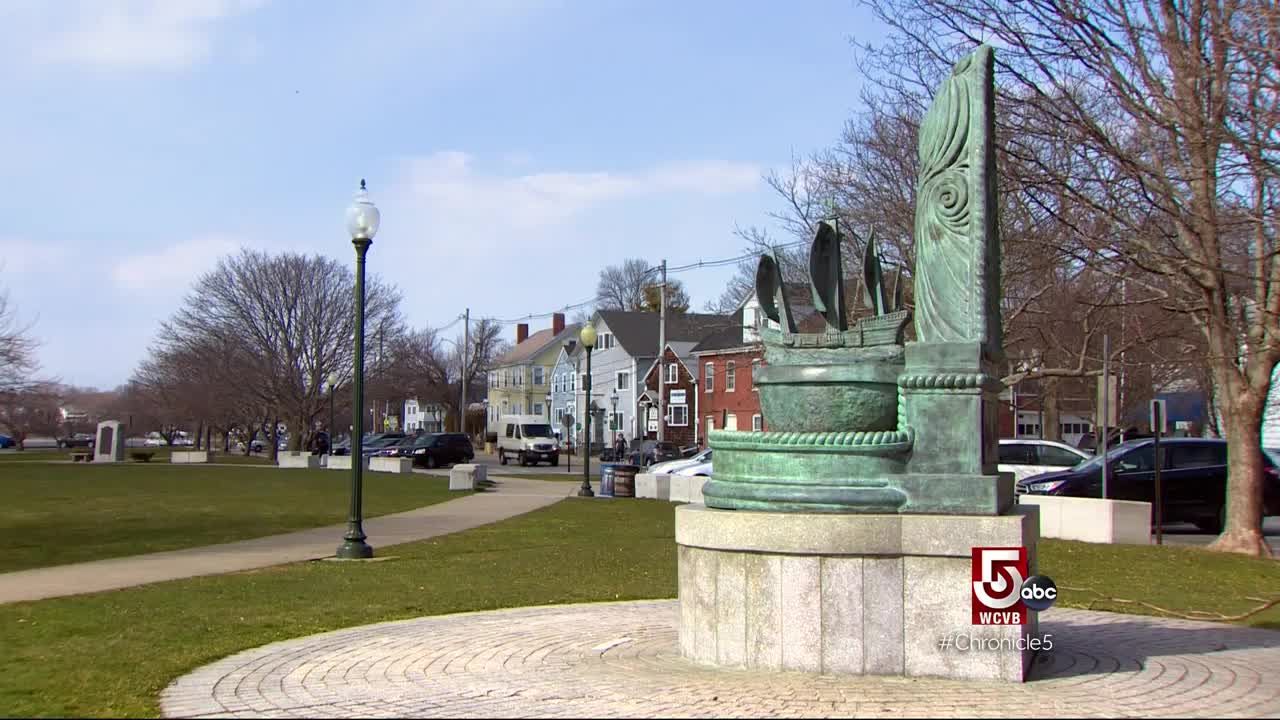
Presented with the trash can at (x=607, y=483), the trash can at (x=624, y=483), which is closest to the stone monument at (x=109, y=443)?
the trash can at (x=607, y=483)

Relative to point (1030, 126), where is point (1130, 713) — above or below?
below

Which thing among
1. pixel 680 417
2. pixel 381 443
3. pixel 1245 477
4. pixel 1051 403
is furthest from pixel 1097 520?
pixel 680 417

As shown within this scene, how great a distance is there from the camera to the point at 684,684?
666 cm

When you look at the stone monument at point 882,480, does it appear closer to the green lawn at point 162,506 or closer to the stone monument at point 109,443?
the green lawn at point 162,506

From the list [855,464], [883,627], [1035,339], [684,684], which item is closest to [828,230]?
[855,464]

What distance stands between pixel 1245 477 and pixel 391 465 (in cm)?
3168

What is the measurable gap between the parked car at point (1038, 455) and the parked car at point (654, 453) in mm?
24258

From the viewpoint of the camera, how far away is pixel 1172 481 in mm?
19828

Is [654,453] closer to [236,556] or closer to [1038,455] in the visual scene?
[1038,455]

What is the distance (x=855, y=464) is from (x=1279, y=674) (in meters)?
2.79

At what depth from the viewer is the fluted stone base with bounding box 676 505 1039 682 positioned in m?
6.72

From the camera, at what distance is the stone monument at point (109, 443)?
177ft

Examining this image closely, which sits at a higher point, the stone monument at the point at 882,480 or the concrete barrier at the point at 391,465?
the stone monument at the point at 882,480

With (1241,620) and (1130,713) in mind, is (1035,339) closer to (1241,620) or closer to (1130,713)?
(1241,620)
